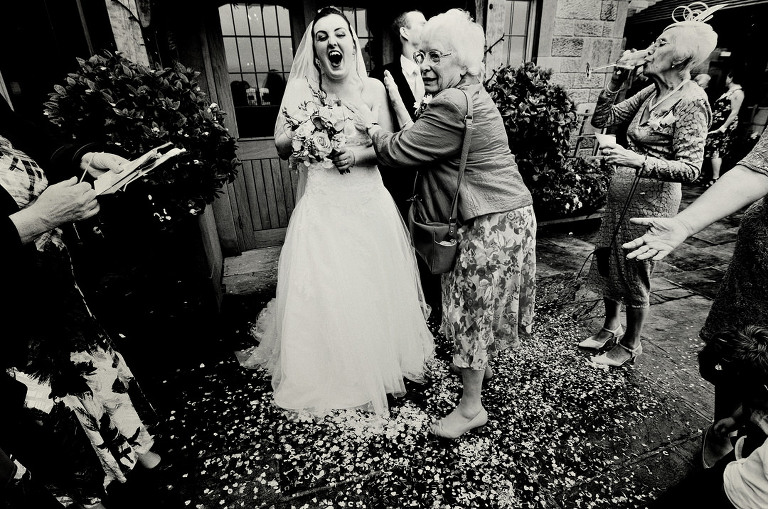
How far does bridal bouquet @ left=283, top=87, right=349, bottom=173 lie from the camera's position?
7.27 ft

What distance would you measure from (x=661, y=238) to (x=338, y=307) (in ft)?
5.79

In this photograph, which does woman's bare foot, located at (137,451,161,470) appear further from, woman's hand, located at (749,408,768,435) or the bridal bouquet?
woman's hand, located at (749,408,768,435)

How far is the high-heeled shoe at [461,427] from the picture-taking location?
7.55ft

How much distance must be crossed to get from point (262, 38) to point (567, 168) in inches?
172

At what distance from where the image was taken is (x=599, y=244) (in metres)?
2.86

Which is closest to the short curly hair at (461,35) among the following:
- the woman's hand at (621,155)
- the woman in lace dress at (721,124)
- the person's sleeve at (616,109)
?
the woman's hand at (621,155)

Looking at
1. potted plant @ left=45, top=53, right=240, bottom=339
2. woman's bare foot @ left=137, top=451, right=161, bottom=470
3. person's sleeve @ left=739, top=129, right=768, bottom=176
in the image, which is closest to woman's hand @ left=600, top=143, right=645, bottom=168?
person's sleeve @ left=739, top=129, right=768, bottom=176

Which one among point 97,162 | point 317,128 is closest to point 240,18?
point 317,128

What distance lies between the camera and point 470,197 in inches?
77.6

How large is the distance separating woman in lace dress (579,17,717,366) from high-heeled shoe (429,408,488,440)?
1198 mm

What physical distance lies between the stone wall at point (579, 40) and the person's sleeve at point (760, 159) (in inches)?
194

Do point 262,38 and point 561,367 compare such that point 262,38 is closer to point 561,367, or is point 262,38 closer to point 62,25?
point 62,25

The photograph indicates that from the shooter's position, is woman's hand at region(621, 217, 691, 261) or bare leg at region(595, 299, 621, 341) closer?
woman's hand at region(621, 217, 691, 261)

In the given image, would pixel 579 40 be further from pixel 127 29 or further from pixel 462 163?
pixel 127 29
